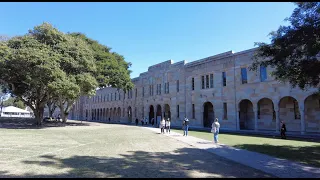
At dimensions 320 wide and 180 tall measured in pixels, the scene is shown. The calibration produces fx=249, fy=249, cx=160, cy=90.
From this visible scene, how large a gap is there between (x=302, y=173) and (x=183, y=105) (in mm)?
32457

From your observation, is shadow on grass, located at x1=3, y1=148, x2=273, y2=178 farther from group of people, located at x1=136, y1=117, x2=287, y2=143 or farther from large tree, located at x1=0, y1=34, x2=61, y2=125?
large tree, located at x1=0, y1=34, x2=61, y2=125

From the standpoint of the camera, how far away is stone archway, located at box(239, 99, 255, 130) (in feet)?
107

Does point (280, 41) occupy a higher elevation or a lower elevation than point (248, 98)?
higher

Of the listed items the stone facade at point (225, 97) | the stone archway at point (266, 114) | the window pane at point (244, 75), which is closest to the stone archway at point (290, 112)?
the stone facade at point (225, 97)

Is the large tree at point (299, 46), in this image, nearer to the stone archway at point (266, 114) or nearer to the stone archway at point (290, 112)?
the stone archway at point (290, 112)

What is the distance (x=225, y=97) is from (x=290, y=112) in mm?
8140

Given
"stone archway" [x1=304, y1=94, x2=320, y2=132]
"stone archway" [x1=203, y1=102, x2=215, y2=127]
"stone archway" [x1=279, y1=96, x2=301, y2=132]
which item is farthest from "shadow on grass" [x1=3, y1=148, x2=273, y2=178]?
"stone archway" [x1=203, y1=102, x2=215, y2=127]

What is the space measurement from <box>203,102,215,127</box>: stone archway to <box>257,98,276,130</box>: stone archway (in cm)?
840

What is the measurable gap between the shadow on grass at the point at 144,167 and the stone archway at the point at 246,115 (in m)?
23.3

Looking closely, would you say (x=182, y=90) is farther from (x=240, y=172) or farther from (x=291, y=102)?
(x=240, y=172)

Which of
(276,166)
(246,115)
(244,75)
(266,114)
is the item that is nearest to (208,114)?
(246,115)

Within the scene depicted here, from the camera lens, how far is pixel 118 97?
6419cm

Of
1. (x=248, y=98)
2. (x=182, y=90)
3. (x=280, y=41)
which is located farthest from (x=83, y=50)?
(x=280, y=41)

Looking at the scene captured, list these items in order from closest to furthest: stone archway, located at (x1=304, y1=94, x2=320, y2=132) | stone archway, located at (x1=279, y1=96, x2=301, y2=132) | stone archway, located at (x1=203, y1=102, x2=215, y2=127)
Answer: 1. stone archway, located at (x1=304, y1=94, x2=320, y2=132)
2. stone archway, located at (x1=279, y1=96, x2=301, y2=132)
3. stone archway, located at (x1=203, y1=102, x2=215, y2=127)
